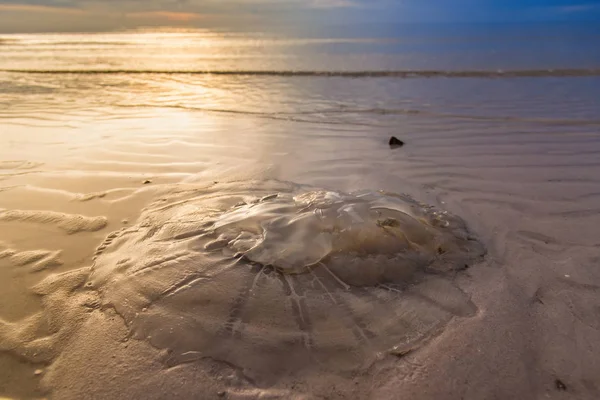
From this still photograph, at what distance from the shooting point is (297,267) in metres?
2.09

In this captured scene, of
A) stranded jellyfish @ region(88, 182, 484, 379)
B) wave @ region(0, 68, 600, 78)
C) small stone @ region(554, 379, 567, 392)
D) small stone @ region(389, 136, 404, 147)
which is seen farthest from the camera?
wave @ region(0, 68, 600, 78)

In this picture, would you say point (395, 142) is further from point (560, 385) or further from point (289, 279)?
point (560, 385)

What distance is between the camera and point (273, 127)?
17.9 ft

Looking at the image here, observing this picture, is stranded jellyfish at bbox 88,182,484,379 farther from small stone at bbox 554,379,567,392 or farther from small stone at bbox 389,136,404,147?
small stone at bbox 389,136,404,147

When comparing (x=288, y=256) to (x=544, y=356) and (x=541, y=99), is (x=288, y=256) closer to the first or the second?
(x=544, y=356)

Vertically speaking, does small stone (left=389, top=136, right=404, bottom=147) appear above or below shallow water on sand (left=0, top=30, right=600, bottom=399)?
above

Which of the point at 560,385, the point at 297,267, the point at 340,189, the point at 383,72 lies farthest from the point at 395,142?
the point at 383,72

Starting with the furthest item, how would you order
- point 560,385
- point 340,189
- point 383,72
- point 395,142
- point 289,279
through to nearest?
point 383,72, point 395,142, point 340,189, point 289,279, point 560,385

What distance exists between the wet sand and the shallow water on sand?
1cm

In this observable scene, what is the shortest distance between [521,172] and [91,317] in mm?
3502

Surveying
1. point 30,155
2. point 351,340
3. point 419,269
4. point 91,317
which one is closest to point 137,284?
A: point 91,317

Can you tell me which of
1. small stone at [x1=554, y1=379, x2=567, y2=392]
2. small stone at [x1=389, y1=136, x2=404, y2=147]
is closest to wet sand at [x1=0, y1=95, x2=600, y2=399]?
small stone at [x1=554, y1=379, x2=567, y2=392]

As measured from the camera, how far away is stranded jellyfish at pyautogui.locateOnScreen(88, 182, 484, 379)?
1.66m

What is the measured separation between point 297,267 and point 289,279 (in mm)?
93
